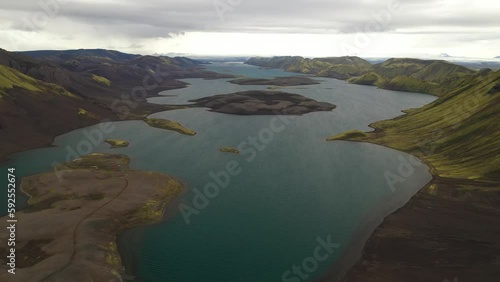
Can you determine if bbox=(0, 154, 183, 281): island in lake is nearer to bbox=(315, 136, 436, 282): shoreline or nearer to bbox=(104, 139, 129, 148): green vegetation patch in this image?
bbox=(104, 139, 129, 148): green vegetation patch

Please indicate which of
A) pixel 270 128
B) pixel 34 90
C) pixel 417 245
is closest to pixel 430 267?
pixel 417 245

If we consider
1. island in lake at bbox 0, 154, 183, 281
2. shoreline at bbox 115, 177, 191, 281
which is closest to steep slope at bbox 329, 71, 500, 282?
shoreline at bbox 115, 177, 191, 281

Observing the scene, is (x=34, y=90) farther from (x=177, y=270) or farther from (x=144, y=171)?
(x=177, y=270)

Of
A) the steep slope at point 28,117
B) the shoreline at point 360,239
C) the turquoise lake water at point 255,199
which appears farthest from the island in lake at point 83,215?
the steep slope at point 28,117

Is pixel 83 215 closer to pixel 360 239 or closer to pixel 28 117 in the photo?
pixel 360 239

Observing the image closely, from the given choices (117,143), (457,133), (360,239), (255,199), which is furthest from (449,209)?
(117,143)

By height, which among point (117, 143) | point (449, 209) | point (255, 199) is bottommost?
point (255, 199)
